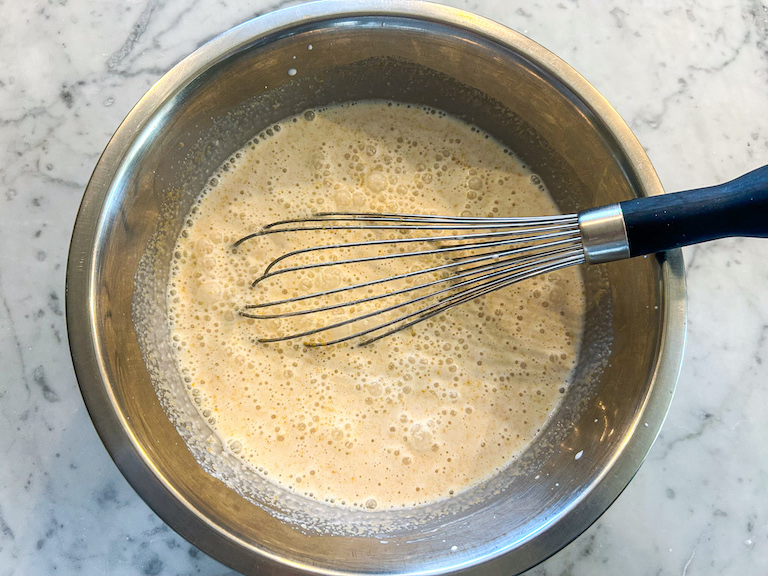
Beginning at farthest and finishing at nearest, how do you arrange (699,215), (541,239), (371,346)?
1. (371,346)
2. (541,239)
3. (699,215)

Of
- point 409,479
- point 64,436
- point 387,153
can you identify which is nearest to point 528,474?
point 409,479

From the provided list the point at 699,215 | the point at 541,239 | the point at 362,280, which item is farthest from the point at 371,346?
the point at 699,215

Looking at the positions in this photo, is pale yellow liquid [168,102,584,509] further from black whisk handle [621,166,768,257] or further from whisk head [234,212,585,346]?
black whisk handle [621,166,768,257]

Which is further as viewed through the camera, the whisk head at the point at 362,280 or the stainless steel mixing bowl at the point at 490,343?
the whisk head at the point at 362,280

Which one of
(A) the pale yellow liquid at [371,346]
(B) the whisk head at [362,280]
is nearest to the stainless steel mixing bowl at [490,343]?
(A) the pale yellow liquid at [371,346]

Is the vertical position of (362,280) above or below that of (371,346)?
above

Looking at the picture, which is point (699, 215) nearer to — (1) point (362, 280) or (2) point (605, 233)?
(2) point (605, 233)

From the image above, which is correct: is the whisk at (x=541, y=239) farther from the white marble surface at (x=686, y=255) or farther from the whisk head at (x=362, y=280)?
the white marble surface at (x=686, y=255)
